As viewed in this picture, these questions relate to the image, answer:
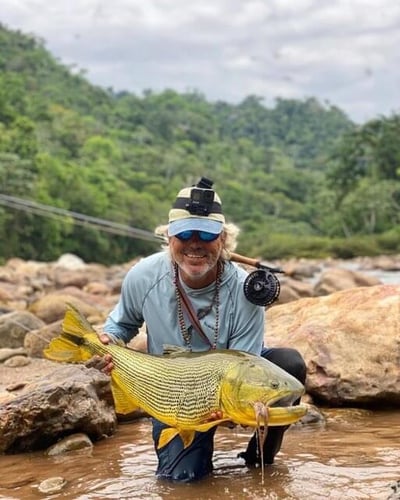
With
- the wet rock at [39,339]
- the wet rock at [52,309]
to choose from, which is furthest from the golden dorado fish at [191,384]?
the wet rock at [52,309]

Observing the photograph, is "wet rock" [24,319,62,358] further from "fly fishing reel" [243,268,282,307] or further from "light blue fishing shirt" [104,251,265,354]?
"fly fishing reel" [243,268,282,307]

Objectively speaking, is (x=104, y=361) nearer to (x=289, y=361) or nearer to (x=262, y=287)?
(x=262, y=287)

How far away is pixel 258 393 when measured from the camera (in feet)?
12.9

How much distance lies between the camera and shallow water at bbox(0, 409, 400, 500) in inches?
184

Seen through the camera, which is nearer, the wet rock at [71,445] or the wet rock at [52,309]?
the wet rock at [71,445]

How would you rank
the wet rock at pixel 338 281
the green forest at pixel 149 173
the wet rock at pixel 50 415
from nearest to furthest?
the wet rock at pixel 50 415 < the wet rock at pixel 338 281 < the green forest at pixel 149 173

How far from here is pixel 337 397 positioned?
6.89 m

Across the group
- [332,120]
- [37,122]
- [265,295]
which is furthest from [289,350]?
[332,120]

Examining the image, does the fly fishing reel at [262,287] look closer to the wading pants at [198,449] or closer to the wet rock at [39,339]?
the wading pants at [198,449]

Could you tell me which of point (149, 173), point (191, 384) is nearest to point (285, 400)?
point (191, 384)

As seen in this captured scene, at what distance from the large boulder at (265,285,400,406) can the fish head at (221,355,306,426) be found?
2935mm

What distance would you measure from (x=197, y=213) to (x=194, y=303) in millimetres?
564

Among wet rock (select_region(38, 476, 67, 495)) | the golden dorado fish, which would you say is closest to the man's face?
the golden dorado fish

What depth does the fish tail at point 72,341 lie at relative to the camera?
468 centimetres
